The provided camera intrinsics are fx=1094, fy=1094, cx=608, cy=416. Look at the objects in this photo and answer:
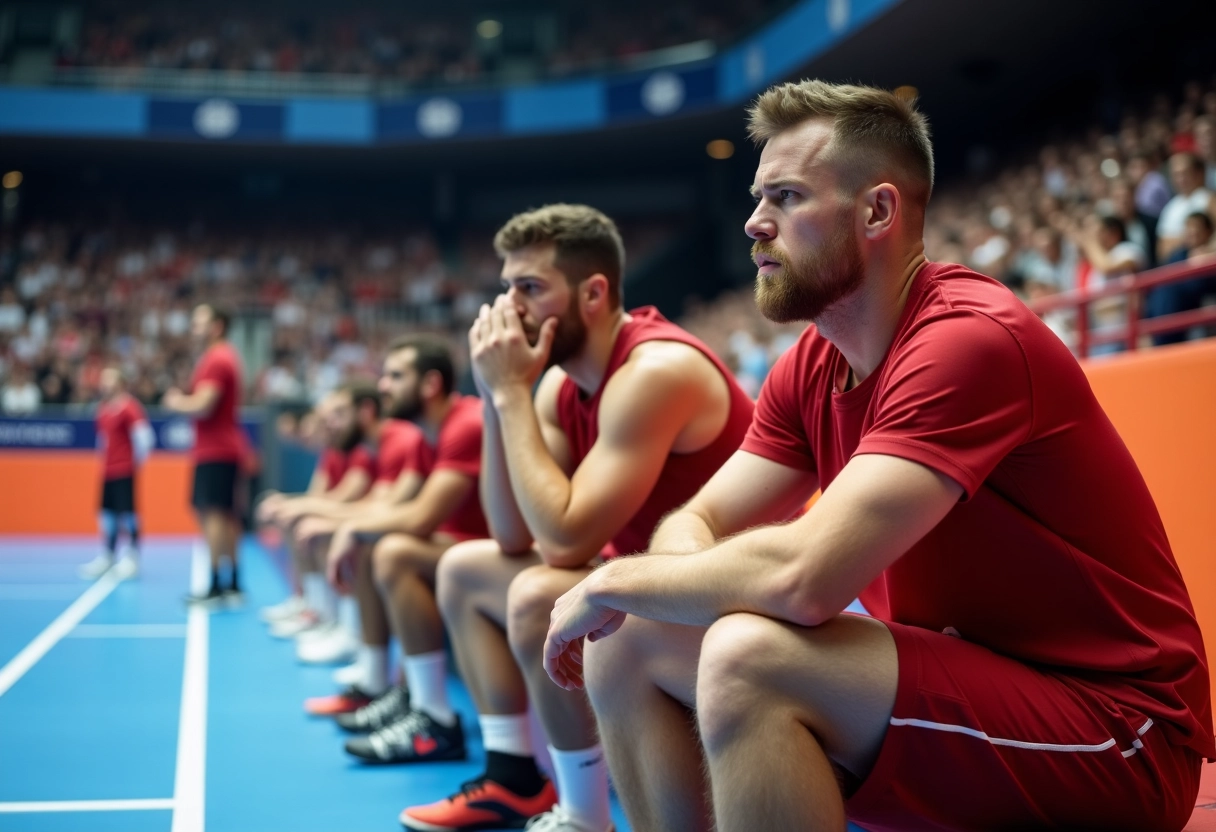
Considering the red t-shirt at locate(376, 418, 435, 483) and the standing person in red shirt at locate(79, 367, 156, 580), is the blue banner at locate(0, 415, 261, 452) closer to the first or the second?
the standing person in red shirt at locate(79, 367, 156, 580)

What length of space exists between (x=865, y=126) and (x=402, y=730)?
267 centimetres

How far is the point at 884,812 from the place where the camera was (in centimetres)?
160

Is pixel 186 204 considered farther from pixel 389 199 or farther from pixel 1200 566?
pixel 1200 566

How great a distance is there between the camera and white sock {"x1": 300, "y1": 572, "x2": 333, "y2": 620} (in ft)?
20.4

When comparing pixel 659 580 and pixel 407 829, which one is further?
pixel 407 829

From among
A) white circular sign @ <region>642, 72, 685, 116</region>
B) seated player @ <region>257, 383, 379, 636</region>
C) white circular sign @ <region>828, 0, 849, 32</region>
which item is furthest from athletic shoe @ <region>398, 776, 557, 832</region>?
white circular sign @ <region>642, 72, 685, 116</region>

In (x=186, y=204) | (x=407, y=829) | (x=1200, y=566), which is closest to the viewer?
(x=1200, y=566)

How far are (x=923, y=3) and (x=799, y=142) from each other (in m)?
11.5

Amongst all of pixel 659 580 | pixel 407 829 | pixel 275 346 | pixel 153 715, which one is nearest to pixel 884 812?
pixel 659 580

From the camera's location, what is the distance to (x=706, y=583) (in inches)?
63.7

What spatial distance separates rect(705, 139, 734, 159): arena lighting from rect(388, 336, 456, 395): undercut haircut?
1508 centimetres

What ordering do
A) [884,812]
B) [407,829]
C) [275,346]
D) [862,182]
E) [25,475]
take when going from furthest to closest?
1. [275,346]
2. [25,475]
3. [407,829]
4. [862,182]
5. [884,812]

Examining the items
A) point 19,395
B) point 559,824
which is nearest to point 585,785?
point 559,824

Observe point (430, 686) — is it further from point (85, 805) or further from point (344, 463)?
point (344, 463)
